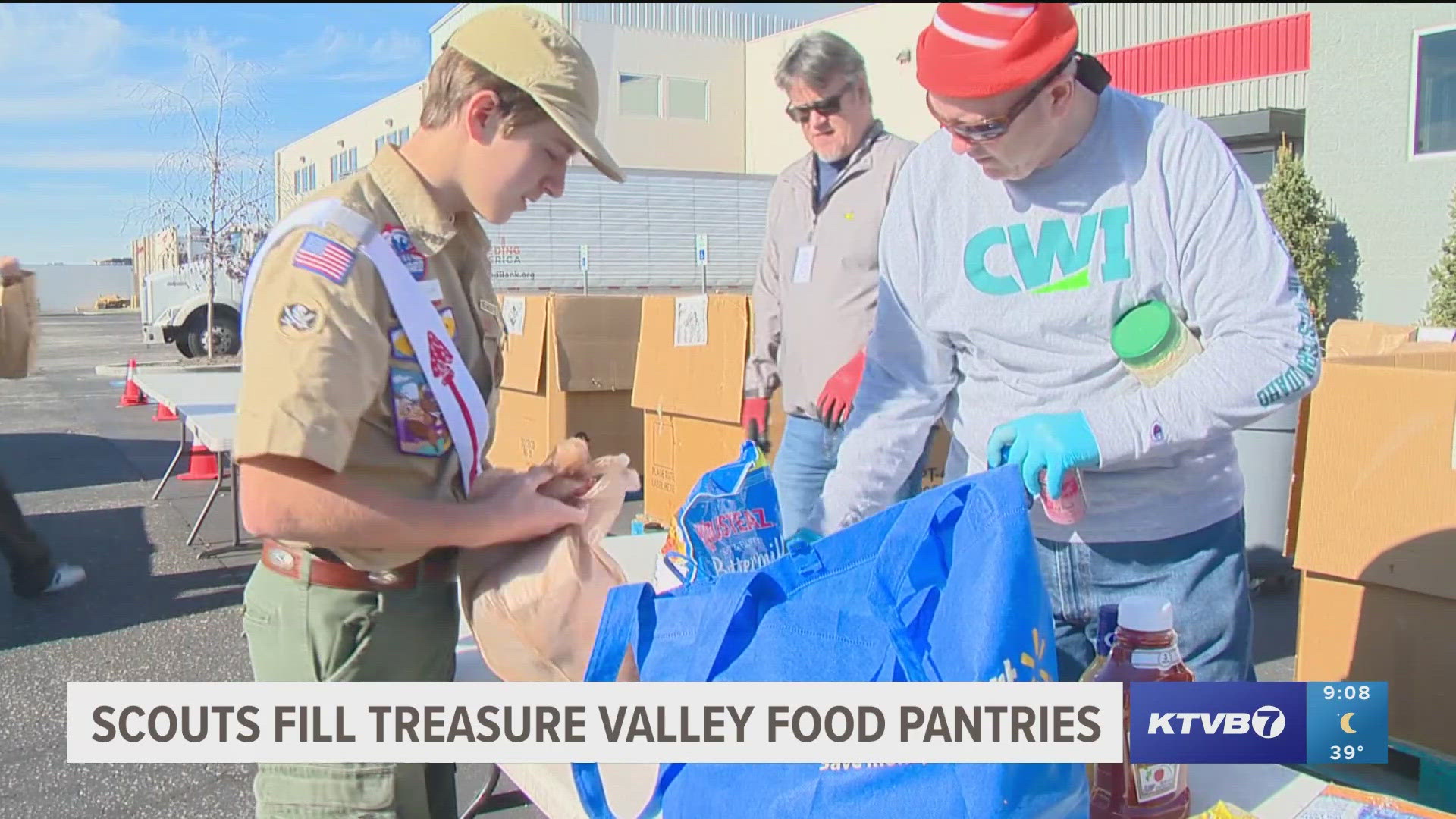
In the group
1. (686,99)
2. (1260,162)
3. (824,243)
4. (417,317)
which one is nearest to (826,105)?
(824,243)

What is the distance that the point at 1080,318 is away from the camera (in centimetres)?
166

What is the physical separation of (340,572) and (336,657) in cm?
12

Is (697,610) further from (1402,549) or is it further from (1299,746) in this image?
(1402,549)

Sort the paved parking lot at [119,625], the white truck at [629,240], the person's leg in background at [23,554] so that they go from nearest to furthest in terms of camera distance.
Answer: the paved parking lot at [119,625] → the person's leg in background at [23,554] → the white truck at [629,240]

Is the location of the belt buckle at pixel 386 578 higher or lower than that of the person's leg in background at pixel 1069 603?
higher

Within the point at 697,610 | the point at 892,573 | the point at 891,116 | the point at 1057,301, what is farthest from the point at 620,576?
the point at 891,116

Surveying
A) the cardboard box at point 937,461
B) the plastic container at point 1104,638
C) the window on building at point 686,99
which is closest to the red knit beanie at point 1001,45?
the plastic container at point 1104,638

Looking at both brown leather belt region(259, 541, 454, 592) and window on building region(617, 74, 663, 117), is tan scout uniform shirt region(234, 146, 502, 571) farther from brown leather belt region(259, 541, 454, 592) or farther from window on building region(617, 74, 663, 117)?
window on building region(617, 74, 663, 117)

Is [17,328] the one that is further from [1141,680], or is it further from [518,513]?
[1141,680]

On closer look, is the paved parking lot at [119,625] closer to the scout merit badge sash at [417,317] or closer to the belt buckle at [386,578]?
the belt buckle at [386,578]

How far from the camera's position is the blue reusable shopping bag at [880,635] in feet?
3.97

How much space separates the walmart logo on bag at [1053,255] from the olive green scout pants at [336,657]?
3.23 ft

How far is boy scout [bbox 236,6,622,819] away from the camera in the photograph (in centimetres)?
133

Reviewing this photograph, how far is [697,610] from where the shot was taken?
1.35 metres
